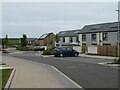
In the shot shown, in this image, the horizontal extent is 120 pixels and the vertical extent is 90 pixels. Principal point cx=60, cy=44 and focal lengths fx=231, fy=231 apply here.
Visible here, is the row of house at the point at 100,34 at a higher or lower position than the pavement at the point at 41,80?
higher

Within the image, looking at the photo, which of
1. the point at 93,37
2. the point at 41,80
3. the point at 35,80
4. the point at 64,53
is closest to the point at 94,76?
the point at 41,80

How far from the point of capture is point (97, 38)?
5484cm

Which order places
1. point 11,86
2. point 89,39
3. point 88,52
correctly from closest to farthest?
point 11,86 → point 88,52 → point 89,39

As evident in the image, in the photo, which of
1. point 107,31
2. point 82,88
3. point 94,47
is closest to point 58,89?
point 82,88

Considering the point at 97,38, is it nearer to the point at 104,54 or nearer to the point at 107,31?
the point at 107,31

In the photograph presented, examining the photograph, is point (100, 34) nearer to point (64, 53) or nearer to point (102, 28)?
point (102, 28)

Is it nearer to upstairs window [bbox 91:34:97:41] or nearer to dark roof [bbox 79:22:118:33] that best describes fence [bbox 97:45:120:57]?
dark roof [bbox 79:22:118:33]

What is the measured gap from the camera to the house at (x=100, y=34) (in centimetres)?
5034

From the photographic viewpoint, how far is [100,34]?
2116 inches

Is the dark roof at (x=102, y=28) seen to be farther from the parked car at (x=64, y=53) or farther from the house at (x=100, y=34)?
the parked car at (x=64, y=53)

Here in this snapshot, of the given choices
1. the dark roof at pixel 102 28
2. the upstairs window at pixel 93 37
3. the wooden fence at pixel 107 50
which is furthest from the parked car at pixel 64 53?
the upstairs window at pixel 93 37

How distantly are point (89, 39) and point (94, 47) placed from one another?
21.8 m

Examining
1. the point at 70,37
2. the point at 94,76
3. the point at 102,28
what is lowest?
the point at 94,76

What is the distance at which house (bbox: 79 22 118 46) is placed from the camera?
165ft
